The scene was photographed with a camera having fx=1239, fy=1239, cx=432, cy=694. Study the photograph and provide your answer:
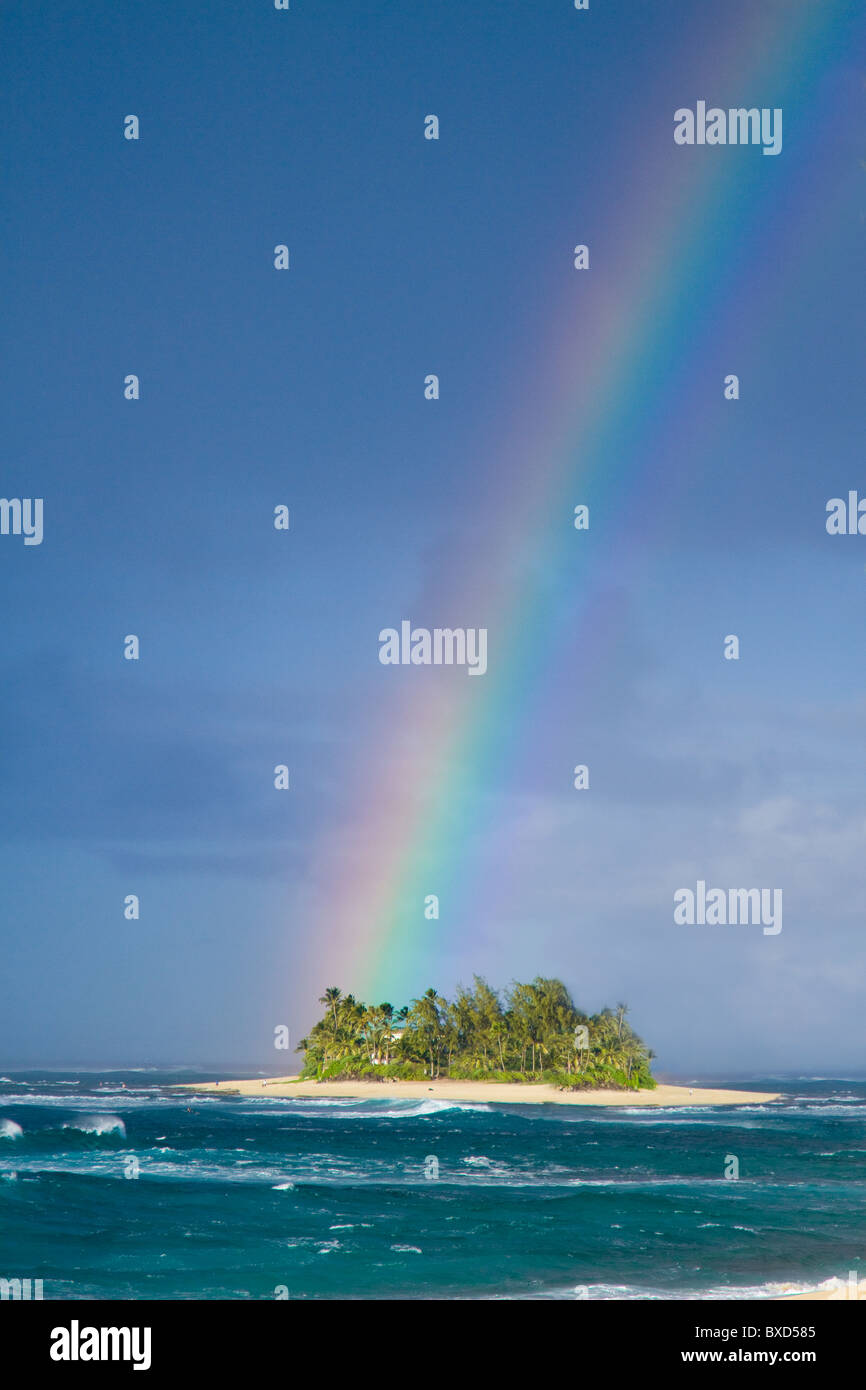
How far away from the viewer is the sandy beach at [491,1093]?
9638 centimetres

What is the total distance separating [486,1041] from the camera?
110750 millimetres

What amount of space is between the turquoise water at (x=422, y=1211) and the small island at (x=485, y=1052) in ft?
127

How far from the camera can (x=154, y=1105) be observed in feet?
295

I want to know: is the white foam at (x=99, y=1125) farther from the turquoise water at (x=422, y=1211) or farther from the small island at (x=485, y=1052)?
the small island at (x=485, y=1052)

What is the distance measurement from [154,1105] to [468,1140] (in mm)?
38612

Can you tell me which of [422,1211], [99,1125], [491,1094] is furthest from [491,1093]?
[422,1211]

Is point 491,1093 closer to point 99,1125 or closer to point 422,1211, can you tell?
point 99,1125

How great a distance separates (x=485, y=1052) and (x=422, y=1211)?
258 ft

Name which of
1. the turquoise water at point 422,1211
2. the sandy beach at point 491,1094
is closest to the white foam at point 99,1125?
the turquoise water at point 422,1211

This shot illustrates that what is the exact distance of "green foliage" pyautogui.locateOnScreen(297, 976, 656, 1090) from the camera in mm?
105375

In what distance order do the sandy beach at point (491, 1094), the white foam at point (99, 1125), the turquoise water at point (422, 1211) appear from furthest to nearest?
the sandy beach at point (491, 1094), the white foam at point (99, 1125), the turquoise water at point (422, 1211)

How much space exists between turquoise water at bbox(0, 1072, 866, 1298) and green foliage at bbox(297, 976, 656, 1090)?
4059 cm
